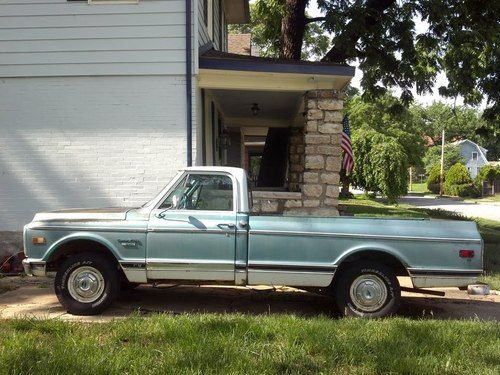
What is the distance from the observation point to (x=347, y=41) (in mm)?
12492

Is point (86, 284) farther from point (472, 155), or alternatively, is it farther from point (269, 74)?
point (472, 155)

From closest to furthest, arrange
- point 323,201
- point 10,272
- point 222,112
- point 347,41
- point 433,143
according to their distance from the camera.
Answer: point 10,272
point 323,201
point 347,41
point 222,112
point 433,143

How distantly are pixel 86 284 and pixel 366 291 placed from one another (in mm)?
3055

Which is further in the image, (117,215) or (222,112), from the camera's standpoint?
(222,112)

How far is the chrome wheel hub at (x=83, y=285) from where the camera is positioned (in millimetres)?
6012

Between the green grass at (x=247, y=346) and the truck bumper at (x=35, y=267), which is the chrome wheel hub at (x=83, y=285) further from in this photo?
the green grass at (x=247, y=346)

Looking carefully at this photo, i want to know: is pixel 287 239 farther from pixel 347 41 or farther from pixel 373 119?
pixel 373 119

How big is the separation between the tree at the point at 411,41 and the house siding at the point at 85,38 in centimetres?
475

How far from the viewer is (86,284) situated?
6.03 meters

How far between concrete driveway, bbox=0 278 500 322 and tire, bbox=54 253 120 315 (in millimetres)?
150

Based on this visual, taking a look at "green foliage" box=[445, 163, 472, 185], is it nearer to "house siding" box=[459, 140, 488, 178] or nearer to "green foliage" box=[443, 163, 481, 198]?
"green foliage" box=[443, 163, 481, 198]

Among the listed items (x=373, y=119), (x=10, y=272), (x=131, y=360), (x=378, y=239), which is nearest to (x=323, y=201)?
(x=378, y=239)

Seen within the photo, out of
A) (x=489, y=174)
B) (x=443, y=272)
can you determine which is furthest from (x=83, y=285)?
(x=489, y=174)

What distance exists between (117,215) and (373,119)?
3422 centimetres
